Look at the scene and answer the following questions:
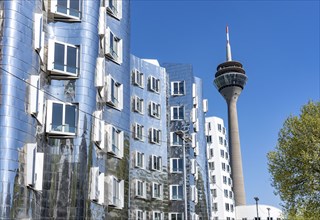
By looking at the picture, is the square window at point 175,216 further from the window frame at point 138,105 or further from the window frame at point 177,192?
the window frame at point 138,105

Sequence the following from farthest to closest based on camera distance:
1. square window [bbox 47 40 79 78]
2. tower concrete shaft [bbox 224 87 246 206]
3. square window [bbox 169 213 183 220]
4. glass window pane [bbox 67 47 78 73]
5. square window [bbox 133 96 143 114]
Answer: tower concrete shaft [bbox 224 87 246 206], square window [bbox 169 213 183 220], square window [bbox 133 96 143 114], glass window pane [bbox 67 47 78 73], square window [bbox 47 40 79 78]

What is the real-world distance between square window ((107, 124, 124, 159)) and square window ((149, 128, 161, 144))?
1411 centimetres

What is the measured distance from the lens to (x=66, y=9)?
1052 inches

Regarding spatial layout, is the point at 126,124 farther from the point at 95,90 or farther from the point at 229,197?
the point at 229,197

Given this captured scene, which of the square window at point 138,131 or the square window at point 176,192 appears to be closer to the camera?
the square window at point 138,131

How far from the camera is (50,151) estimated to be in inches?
970

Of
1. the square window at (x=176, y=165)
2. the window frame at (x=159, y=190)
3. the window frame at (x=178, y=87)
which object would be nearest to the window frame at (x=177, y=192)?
the square window at (x=176, y=165)

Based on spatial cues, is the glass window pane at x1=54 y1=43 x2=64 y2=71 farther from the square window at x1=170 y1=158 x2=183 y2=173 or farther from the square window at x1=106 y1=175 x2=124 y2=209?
the square window at x1=170 y1=158 x2=183 y2=173

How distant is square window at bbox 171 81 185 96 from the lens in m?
51.8

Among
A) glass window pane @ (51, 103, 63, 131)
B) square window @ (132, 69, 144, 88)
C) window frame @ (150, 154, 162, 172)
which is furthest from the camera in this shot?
window frame @ (150, 154, 162, 172)

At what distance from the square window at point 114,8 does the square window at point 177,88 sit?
2005cm

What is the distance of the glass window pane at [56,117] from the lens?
80.7 ft

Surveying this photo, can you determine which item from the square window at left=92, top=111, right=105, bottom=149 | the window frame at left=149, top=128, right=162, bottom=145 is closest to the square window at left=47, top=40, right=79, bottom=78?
the square window at left=92, top=111, right=105, bottom=149

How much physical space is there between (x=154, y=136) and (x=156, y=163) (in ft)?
8.40
